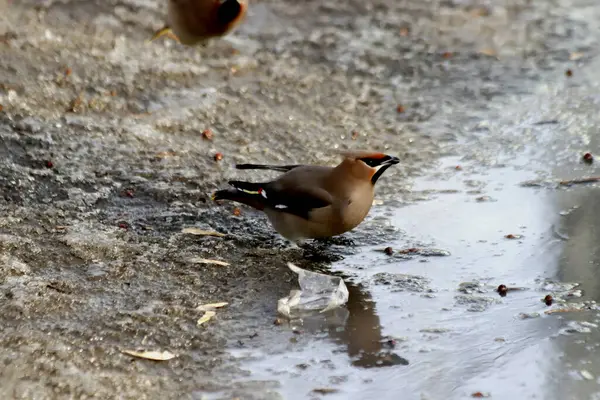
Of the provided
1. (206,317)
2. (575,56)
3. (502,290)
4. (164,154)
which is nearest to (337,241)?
(502,290)

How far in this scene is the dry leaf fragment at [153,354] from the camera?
4.05 metres

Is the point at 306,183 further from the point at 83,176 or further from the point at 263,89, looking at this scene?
the point at 263,89

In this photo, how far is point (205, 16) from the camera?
6984 millimetres

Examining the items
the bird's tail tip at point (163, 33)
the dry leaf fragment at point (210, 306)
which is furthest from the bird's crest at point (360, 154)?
the bird's tail tip at point (163, 33)

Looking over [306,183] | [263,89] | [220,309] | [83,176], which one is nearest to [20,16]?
[263,89]

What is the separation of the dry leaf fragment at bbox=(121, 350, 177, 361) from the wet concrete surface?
0.18 feet

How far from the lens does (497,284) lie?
4.79 metres

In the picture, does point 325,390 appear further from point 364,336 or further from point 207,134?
point 207,134

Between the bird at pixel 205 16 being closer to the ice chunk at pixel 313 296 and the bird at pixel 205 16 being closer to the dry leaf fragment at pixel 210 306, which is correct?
the ice chunk at pixel 313 296

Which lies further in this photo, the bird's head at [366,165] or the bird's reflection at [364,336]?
the bird's head at [366,165]

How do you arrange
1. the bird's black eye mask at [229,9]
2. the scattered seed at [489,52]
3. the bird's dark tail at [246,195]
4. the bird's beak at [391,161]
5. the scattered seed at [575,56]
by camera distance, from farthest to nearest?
the scattered seed at [489,52]
the scattered seed at [575,56]
the bird's black eye mask at [229,9]
the bird's dark tail at [246,195]
the bird's beak at [391,161]

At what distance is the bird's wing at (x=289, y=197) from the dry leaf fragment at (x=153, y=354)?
127cm

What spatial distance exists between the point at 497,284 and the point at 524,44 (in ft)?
15.0

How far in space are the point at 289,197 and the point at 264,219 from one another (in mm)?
578
